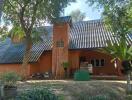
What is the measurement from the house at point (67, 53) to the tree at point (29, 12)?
8.79 feet

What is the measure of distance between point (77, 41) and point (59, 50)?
8.03 feet

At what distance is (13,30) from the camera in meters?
30.5

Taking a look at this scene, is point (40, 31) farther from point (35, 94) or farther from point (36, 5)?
point (35, 94)

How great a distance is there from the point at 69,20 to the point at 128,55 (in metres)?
13.9

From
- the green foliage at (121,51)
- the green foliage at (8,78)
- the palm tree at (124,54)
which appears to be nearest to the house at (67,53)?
the green foliage at (121,51)

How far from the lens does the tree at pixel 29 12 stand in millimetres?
26500

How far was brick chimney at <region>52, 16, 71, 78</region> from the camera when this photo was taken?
30.3 meters

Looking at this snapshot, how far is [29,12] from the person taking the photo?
27.5m

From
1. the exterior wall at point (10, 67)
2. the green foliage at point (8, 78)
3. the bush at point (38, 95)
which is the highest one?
the exterior wall at point (10, 67)

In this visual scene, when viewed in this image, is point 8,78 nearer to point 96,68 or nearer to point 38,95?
point 38,95

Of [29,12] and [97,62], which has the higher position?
[29,12]

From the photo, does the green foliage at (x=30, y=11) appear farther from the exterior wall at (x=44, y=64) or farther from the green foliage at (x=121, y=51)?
the green foliage at (x=121, y=51)

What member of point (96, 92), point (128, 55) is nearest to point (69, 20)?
point (128, 55)

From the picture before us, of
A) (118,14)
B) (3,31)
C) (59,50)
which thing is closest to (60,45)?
(59,50)
